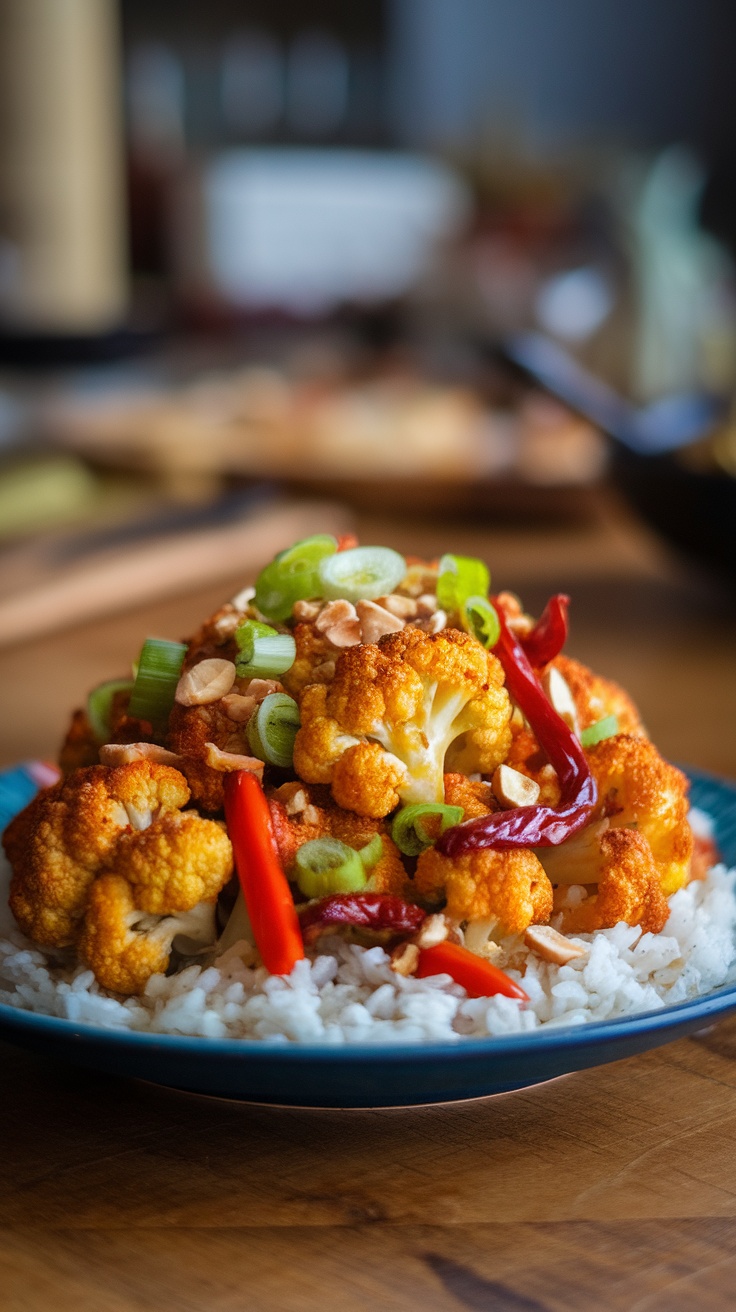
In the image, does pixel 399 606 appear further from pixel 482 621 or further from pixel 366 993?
pixel 366 993

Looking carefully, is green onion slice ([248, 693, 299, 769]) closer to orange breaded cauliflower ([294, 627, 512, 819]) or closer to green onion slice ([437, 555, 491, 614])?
orange breaded cauliflower ([294, 627, 512, 819])

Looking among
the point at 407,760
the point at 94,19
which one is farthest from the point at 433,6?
the point at 407,760

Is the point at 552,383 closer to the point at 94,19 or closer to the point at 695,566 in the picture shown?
the point at 695,566

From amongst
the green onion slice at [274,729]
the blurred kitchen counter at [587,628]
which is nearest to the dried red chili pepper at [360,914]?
the green onion slice at [274,729]

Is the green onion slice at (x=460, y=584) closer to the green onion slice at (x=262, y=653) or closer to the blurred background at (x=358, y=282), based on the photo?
the green onion slice at (x=262, y=653)

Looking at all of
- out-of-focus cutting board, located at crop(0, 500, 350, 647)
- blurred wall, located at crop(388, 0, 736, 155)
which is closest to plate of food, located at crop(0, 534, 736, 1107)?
out-of-focus cutting board, located at crop(0, 500, 350, 647)

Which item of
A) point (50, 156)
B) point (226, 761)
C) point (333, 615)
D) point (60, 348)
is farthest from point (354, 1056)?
point (50, 156)
